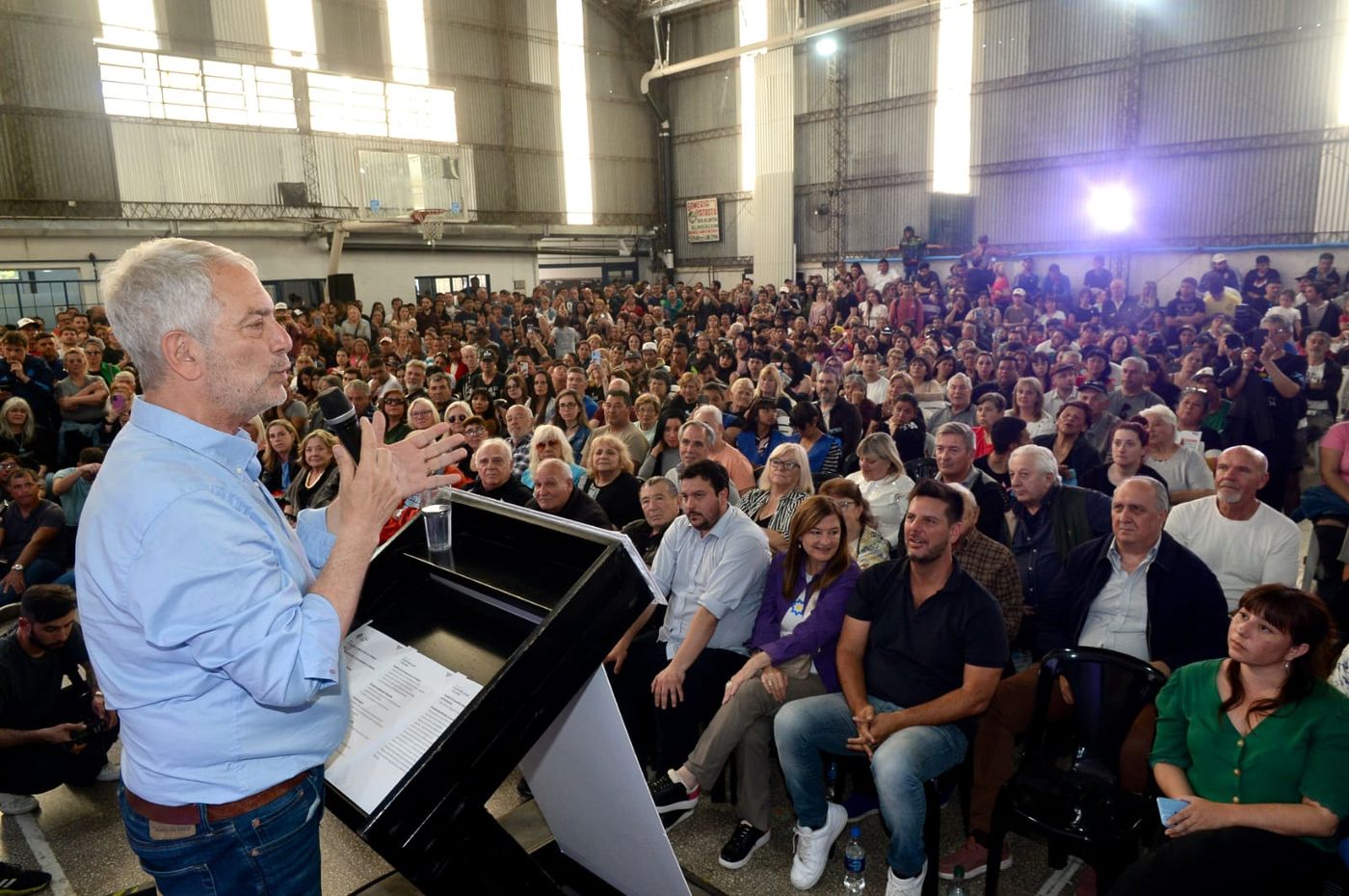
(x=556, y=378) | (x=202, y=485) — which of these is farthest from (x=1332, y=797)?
(x=556, y=378)

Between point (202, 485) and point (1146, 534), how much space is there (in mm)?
3032

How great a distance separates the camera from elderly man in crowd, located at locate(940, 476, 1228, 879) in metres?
2.89

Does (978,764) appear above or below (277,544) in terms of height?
below

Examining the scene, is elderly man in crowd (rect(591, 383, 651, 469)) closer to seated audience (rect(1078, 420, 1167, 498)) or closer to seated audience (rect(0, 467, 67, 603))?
seated audience (rect(1078, 420, 1167, 498))

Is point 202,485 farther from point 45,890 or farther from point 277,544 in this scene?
point 45,890

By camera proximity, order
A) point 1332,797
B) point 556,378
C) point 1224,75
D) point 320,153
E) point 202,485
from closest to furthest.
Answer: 1. point 202,485
2. point 1332,797
3. point 556,378
4. point 1224,75
5. point 320,153

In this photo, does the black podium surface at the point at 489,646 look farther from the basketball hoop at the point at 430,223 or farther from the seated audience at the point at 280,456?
the basketball hoop at the point at 430,223

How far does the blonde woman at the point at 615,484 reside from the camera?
15.7ft

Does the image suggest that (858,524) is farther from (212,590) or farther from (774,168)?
(774,168)

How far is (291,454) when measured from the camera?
6.11 meters

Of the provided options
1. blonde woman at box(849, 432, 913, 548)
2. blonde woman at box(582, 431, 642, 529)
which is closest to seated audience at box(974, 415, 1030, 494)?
blonde woman at box(849, 432, 913, 548)

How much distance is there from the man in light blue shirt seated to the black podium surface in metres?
1.53

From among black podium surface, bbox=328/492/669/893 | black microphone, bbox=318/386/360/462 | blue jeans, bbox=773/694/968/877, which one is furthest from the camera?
blue jeans, bbox=773/694/968/877

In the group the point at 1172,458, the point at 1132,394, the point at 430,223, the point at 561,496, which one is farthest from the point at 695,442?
the point at 430,223
